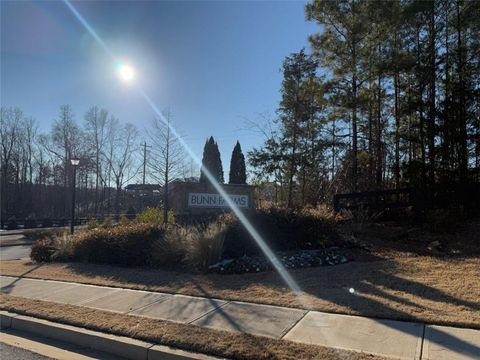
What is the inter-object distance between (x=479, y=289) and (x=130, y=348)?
4923mm

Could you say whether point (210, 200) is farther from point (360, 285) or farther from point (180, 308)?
point (180, 308)

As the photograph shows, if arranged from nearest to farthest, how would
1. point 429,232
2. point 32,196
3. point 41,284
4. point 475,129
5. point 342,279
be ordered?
1. point 342,279
2. point 41,284
3. point 429,232
4. point 475,129
5. point 32,196

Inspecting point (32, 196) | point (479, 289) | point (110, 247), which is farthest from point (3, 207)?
point (479, 289)

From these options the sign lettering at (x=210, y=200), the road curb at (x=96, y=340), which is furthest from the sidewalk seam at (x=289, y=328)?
the sign lettering at (x=210, y=200)

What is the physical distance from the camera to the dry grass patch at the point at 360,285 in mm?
5391

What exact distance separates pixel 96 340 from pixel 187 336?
118cm

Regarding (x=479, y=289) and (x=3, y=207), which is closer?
(x=479, y=289)

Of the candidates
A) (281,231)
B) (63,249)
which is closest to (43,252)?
(63,249)

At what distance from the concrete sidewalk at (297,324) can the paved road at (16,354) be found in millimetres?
1352

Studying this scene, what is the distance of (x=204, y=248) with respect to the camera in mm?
8898

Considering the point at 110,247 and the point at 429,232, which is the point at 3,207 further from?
the point at 429,232

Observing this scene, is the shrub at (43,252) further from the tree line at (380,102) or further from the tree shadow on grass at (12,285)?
the tree line at (380,102)

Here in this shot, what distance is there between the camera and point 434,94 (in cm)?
1638

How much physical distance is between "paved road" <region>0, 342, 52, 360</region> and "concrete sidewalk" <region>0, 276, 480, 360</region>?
4.44 feet
